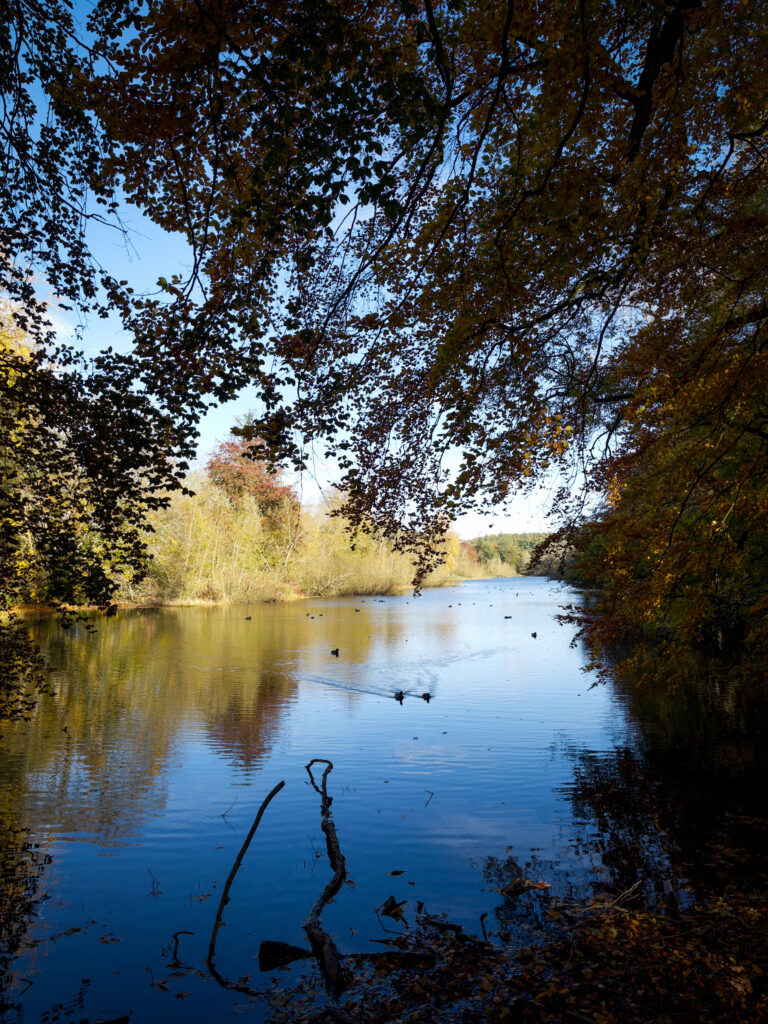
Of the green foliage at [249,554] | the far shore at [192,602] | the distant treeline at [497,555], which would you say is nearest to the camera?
the far shore at [192,602]

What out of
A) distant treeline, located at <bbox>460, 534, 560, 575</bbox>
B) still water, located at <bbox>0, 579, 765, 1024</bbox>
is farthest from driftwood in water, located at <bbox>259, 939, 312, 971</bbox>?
distant treeline, located at <bbox>460, 534, 560, 575</bbox>

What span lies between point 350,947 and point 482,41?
7.28m

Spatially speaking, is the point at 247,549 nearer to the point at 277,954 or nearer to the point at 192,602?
the point at 192,602

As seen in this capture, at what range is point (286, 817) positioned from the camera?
8.46 m

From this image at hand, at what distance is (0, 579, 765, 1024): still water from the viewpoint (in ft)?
17.5

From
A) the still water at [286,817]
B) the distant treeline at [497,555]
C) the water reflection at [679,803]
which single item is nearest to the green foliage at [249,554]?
the still water at [286,817]

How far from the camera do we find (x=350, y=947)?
525cm

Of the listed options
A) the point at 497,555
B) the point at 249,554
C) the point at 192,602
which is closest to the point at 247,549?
the point at 249,554

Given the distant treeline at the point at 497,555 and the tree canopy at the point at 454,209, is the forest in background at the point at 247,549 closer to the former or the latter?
the tree canopy at the point at 454,209

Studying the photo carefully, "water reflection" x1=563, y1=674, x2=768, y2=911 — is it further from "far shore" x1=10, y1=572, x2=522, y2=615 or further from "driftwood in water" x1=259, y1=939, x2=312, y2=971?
"far shore" x1=10, y1=572, x2=522, y2=615

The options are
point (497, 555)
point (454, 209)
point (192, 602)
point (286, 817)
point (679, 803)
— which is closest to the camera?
point (454, 209)

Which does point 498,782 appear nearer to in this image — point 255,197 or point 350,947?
point 350,947

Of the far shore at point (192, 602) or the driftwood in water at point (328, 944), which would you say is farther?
the far shore at point (192, 602)

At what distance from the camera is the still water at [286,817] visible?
17.5 ft
